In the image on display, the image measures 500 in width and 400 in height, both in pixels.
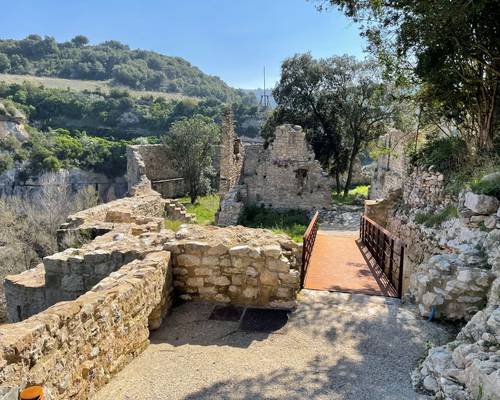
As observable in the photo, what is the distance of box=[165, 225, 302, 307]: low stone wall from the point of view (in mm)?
4762

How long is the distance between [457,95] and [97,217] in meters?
9.75

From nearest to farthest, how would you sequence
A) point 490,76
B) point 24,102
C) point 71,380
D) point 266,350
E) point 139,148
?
point 71,380, point 266,350, point 490,76, point 139,148, point 24,102

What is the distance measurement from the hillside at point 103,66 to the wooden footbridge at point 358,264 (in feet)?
285

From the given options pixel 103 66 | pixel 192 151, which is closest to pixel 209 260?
pixel 192 151

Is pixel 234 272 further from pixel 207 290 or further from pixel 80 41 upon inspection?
pixel 80 41

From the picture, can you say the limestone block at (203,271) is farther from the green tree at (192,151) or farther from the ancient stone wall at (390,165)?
the green tree at (192,151)

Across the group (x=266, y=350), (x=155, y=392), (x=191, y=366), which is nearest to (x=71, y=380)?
(x=155, y=392)

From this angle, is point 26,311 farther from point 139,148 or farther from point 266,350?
point 139,148

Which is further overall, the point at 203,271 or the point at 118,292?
the point at 203,271

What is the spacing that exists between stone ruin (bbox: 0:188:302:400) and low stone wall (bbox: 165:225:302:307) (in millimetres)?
13

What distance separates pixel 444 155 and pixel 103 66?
101 meters

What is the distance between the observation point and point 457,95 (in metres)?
9.91

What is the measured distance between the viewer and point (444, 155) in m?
9.77

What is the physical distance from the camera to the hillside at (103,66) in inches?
3292
